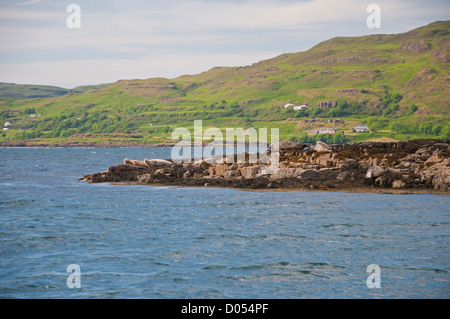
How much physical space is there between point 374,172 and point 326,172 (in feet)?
16.6

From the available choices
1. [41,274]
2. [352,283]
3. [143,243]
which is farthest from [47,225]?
[352,283]

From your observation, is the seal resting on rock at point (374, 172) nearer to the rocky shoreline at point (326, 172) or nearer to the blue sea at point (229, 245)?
the rocky shoreline at point (326, 172)

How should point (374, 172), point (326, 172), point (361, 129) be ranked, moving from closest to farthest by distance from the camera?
point (374, 172)
point (326, 172)
point (361, 129)

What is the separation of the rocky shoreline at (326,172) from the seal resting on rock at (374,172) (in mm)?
83

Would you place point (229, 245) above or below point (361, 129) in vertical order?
below

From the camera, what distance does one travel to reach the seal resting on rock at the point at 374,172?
44.9 meters

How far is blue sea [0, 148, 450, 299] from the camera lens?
18.9 metres

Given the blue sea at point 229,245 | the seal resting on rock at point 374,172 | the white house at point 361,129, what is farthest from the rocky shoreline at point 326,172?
the white house at point 361,129

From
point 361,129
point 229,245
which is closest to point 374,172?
point 229,245

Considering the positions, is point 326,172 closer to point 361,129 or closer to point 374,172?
point 374,172

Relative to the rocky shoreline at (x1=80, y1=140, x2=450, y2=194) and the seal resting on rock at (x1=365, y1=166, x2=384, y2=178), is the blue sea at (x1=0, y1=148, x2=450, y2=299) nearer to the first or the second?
the rocky shoreline at (x1=80, y1=140, x2=450, y2=194)

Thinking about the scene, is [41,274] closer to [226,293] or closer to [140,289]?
[140,289]

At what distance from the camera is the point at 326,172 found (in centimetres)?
4878
